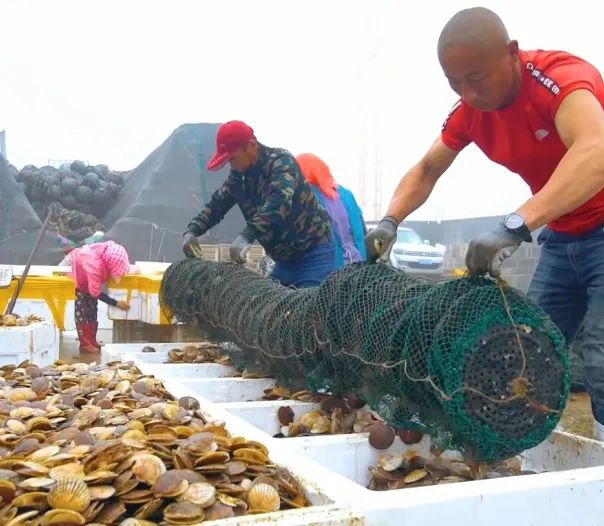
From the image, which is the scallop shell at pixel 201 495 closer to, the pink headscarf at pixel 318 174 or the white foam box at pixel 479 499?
the white foam box at pixel 479 499

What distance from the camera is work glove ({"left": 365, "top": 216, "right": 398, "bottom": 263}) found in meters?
2.63

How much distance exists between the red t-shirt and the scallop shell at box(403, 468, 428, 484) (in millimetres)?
1021

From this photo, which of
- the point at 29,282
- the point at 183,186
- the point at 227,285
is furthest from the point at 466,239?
the point at 227,285

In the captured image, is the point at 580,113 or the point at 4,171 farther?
the point at 4,171

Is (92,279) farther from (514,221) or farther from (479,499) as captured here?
(479,499)

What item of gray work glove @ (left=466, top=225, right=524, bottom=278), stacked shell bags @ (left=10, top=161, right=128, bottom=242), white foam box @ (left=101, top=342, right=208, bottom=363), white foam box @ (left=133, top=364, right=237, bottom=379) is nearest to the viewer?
gray work glove @ (left=466, top=225, right=524, bottom=278)

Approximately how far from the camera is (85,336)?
748 cm

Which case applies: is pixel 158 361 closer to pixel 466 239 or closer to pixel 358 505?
pixel 358 505

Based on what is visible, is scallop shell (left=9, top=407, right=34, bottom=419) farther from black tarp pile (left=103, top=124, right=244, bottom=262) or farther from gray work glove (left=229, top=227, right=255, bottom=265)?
black tarp pile (left=103, top=124, right=244, bottom=262)

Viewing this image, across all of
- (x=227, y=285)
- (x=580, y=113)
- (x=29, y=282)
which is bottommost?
(x=29, y=282)

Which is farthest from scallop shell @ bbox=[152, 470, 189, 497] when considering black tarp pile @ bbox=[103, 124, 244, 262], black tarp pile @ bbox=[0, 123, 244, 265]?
black tarp pile @ bbox=[103, 124, 244, 262]

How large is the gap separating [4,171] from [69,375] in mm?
12303

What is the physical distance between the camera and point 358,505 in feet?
4.78

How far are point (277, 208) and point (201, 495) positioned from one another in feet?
8.53
